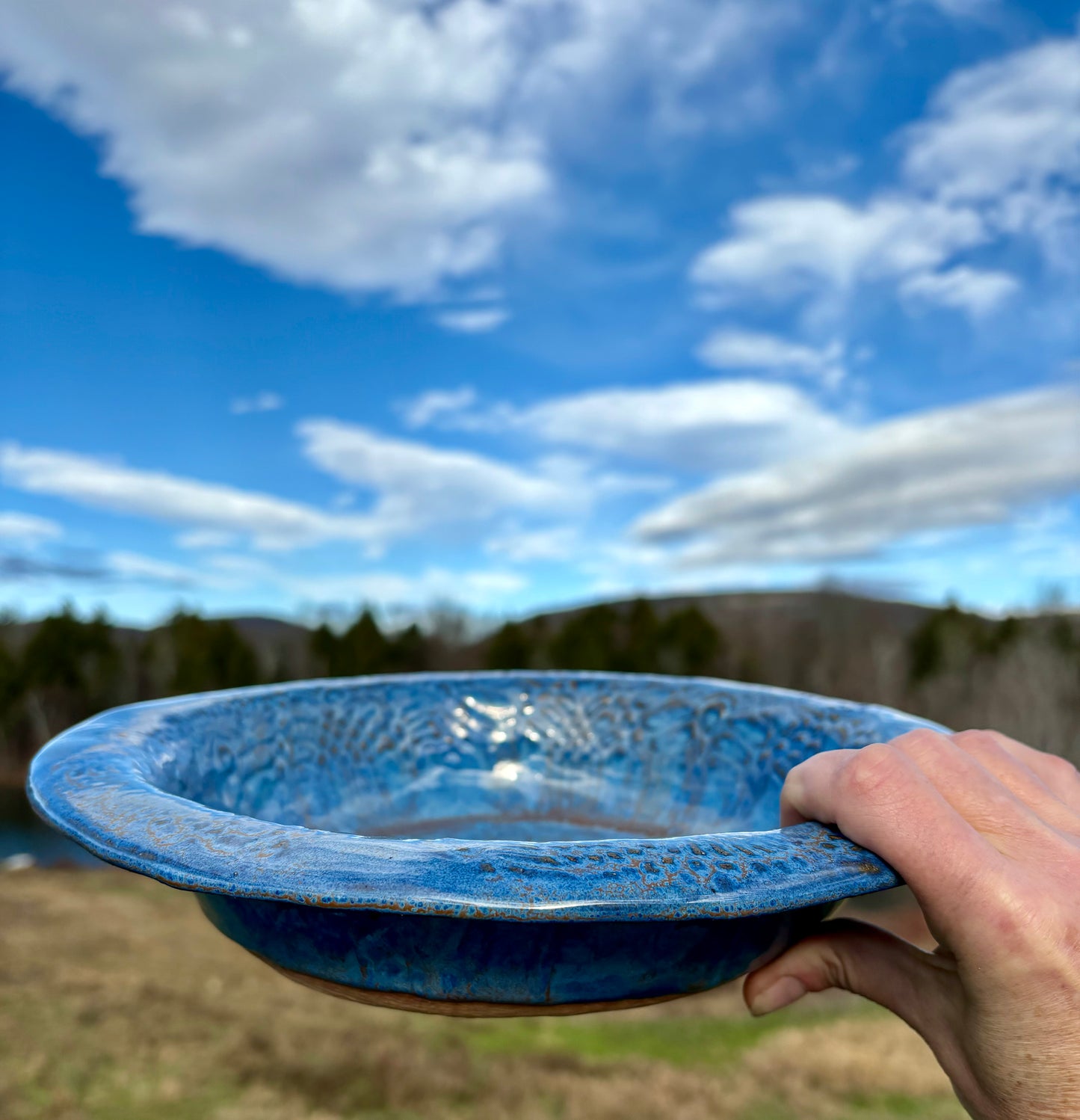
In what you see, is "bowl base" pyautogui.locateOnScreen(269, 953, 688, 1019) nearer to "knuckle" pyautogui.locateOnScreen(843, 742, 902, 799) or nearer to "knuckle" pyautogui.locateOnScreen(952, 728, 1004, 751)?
"knuckle" pyautogui.locateOnScreen(843, 742, 902, 799)

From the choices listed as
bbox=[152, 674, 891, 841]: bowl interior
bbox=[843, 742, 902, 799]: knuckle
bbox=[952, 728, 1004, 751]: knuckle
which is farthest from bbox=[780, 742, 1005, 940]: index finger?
bbox=[152, 674, 891, 841]: bowl interior

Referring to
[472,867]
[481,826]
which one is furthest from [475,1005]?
[481,826]

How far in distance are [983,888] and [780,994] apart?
496mm

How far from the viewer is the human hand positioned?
A: 941 mm

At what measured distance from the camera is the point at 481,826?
2.01 meters

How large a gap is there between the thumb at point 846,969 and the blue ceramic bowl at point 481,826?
8cm

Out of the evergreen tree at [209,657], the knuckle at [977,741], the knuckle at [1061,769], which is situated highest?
the knuckle at [977,741]

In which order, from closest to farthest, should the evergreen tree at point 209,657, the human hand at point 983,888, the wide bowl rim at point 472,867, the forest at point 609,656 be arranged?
the wide bowl rim at point 472,867
the human hand at point 983,888
the forest at point 609,656
the evergreen tree at point 209,657

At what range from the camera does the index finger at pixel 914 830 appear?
0.95 m

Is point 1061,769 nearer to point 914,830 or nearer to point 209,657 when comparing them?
point 914,830

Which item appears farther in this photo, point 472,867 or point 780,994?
point 780,994

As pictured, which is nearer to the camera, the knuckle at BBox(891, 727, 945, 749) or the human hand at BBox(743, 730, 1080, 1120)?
the human hand at BBox(743, 730, 1080, 1120)

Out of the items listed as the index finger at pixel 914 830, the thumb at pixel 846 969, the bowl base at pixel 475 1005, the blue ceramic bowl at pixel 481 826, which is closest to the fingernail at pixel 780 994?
the thumb at pixel 846 969

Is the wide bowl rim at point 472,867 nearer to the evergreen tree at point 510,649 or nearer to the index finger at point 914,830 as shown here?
the index finger at point 914,830
